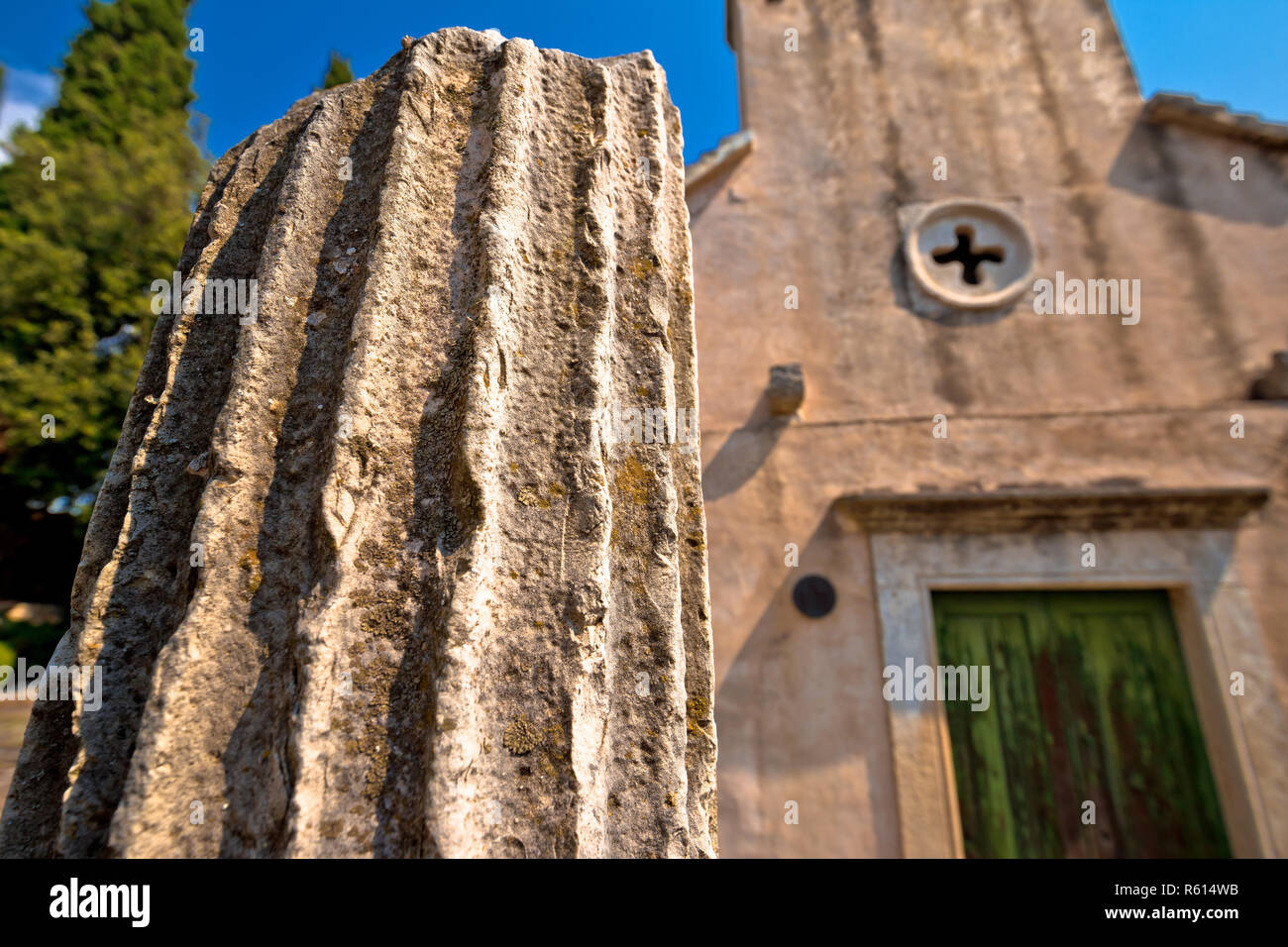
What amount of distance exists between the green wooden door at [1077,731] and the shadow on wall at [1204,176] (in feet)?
9.00

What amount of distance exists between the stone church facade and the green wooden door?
17 mm

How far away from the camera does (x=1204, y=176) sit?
4664mm

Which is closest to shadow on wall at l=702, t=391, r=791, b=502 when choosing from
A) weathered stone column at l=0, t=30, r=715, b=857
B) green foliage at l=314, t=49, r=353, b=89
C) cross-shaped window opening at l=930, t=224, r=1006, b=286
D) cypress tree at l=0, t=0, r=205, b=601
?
cross-shaped window opening at l=930, t=224, r=1006, b=286

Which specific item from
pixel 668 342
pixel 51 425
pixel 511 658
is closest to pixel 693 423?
pixel 668 342

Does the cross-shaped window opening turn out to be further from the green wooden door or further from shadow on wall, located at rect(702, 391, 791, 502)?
the green wooden door

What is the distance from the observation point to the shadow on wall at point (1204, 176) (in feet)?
14.9

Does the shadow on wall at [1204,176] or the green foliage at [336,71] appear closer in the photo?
the shadow on wall at [1204,176]

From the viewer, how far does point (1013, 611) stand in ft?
13.2

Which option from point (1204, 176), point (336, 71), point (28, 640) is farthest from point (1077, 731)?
point (336, 71)

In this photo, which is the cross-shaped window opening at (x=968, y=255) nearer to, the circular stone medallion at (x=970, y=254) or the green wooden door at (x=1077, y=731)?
the circular stone medallion at (x=970, y=254)

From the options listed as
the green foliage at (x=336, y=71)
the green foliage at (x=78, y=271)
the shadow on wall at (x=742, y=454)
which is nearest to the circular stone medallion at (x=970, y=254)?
the shadow on wall at (x=742, y=454)
